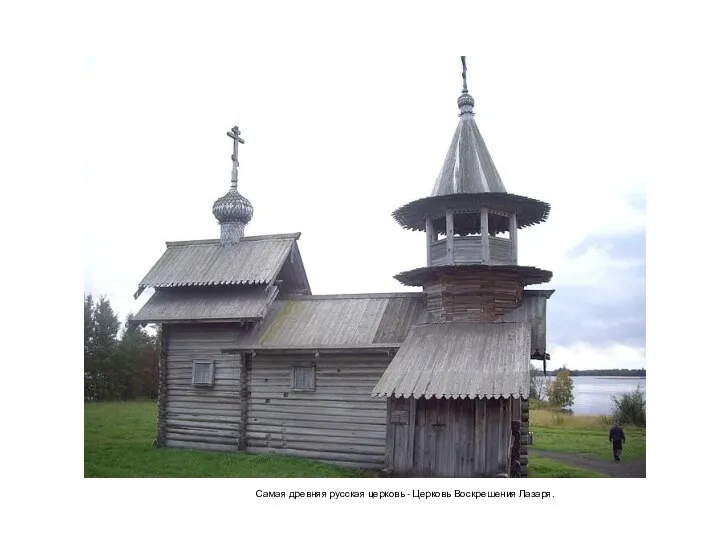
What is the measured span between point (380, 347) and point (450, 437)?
3115 millimetres

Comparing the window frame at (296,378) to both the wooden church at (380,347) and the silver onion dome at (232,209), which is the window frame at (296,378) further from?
the silver onion dome at (232,209)

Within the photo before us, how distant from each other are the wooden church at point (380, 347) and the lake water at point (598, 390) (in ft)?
7.49

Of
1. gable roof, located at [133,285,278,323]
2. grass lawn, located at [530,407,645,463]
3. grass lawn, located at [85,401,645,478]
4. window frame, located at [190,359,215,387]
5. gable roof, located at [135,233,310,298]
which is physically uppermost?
gable roof, located at [135,233,310,298]

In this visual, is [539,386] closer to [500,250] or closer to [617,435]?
[617,435]

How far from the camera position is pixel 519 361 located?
42.0 ft

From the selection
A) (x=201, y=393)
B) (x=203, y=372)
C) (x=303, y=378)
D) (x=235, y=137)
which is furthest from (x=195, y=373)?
(x=235, y=137)

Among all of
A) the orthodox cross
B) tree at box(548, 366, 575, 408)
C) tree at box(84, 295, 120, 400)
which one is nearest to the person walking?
tree at box(548, 366, 575, 408)

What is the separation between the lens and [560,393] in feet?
72.9

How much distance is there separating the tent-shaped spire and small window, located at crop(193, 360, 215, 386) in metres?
8.94

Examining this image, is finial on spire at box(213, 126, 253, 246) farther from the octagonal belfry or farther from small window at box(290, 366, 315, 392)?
the octagonal belfry

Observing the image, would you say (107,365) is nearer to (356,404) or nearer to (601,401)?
(356,404)

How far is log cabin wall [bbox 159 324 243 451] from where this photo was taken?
16812 millimetres
